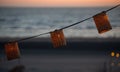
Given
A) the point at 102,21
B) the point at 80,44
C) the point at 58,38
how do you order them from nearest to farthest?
the point at 102,21, the point at 58,38, the point at 80,44

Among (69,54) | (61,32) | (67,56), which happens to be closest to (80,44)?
(69,54)

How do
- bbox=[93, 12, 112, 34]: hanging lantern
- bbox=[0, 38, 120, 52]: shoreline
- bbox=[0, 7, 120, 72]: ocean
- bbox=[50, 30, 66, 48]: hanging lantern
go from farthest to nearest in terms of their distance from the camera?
bbox=[0, 38, 120, 52]: shoreline < bbox=[0, 7, 120, 72]: ocean < bbox=[50, 30, 66, 48]: hanging lantern < bbox=[93, 12, 112, 34]: hanging lantern

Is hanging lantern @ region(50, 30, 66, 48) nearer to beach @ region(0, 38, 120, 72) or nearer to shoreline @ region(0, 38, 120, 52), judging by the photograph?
beach @ region(0, 38, 120, 72)

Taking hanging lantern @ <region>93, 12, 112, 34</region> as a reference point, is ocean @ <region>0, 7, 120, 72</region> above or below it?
below

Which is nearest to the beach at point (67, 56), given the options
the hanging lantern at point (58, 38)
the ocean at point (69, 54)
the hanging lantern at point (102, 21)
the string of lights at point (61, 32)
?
the ocean at point (69, 54)

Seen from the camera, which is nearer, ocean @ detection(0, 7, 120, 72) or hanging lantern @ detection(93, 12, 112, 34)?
hanging lantern @ detection(93, 12, 112, 34)

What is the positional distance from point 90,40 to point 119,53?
1.31 meters

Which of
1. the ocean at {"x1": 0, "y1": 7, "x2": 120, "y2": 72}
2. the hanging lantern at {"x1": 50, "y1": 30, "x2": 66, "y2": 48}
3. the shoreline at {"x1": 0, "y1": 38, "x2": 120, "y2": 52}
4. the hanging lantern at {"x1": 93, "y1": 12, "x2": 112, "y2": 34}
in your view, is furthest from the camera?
the shoreline at {"x1": 0, "y1": 38, "x2": 120, "y2": 52}

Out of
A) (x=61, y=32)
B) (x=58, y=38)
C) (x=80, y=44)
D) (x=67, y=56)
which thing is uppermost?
(x=61, y=32)

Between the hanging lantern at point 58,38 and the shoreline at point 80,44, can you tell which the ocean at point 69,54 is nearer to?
the shoreline at point 80,44

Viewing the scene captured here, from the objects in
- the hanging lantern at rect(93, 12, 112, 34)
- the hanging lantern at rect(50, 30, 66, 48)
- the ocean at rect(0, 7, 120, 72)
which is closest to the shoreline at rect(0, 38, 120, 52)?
the ocean at rect(0, 7, 120, 72)

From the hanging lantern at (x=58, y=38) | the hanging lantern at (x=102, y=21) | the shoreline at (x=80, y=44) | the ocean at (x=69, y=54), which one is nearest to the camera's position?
the hanging lantern at (x=102, y=21)

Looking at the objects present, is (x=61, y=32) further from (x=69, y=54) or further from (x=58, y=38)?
(x=69, y=54)

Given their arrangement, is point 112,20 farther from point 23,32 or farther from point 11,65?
point 11,65
